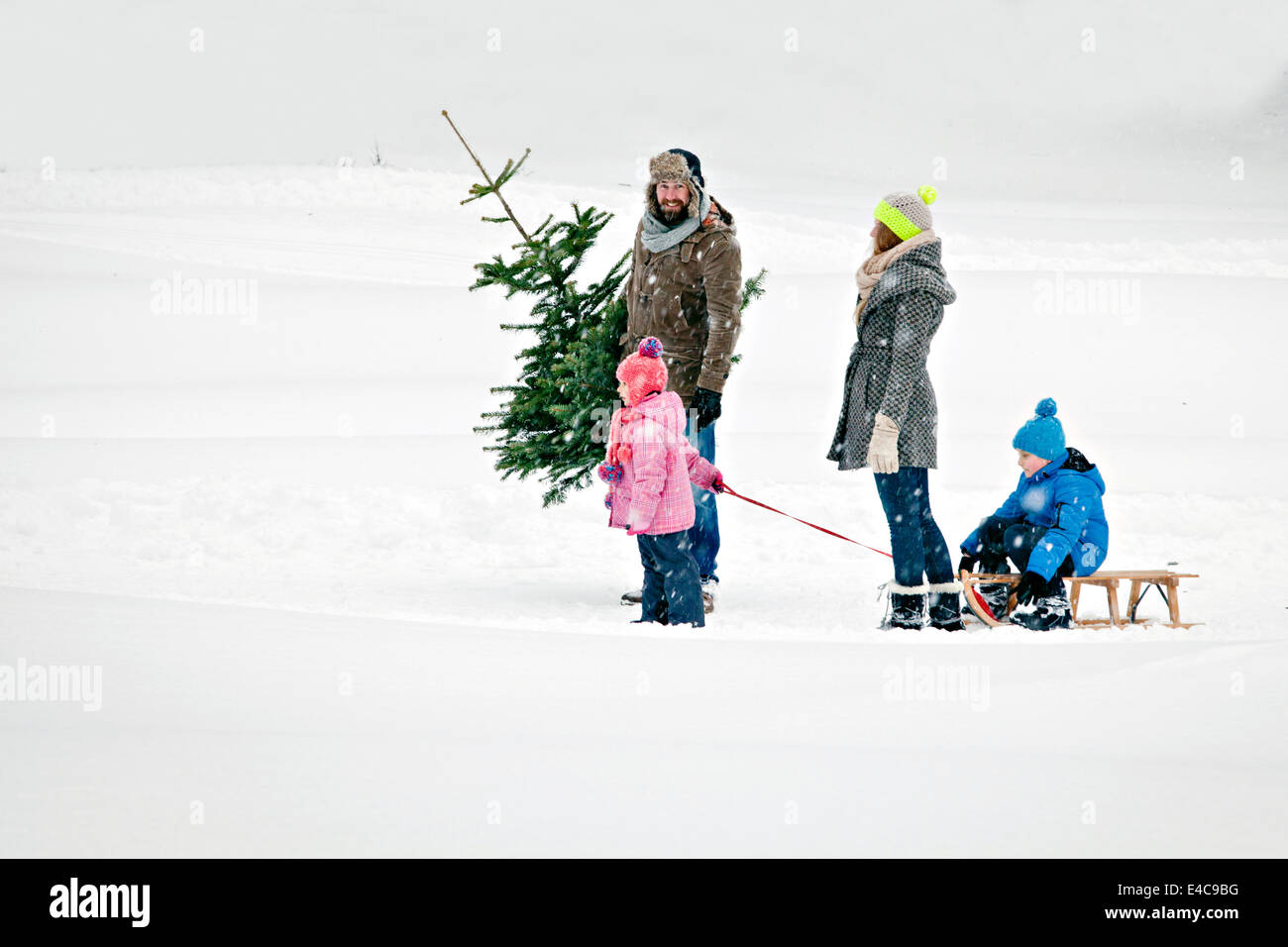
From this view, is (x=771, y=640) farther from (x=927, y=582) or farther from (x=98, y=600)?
(x=98, y=600)

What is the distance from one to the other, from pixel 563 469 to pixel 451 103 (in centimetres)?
4235

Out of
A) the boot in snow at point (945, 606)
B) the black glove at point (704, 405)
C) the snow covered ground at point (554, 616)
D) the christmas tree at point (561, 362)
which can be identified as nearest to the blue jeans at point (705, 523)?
the black glove at point (704, 405)

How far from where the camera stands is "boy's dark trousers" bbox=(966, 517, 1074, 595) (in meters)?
6.16

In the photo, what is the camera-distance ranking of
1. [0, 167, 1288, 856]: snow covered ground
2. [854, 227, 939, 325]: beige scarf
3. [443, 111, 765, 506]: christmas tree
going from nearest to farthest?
[0, 167, 1288, 856]: snow covered ground < [854, 227, 939, 325]: beige scarf < [443, 111, 765, 506]: christmas tree

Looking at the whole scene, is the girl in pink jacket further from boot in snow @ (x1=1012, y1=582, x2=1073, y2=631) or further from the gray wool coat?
boot in snow @ (x1=1012, y1=582, x2=1073, y2=631)

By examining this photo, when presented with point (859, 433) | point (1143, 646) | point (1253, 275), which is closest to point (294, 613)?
point (859, 433)

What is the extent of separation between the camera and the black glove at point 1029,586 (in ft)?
19.7

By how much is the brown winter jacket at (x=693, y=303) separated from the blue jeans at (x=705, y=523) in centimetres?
26

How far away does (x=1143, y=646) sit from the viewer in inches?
209

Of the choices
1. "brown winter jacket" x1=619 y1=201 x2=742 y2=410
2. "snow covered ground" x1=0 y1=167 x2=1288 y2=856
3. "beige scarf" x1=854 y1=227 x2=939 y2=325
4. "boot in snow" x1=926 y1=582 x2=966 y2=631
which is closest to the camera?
"snow covered ground" x1=0 y1=167 x2=1288 y2=856

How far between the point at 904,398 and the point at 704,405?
0.98 m

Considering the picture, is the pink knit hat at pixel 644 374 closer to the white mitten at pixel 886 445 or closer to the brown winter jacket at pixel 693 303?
the brown winter jacket at pixel 693 303

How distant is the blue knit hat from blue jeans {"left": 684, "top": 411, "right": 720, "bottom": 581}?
148 centimetres

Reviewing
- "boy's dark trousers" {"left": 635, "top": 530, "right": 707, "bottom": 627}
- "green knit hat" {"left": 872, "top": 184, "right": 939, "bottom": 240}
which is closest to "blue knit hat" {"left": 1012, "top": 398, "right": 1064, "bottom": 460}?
"green knit hat" {"left": 872, "top": 184, "right": 939, "bottom": 240}
